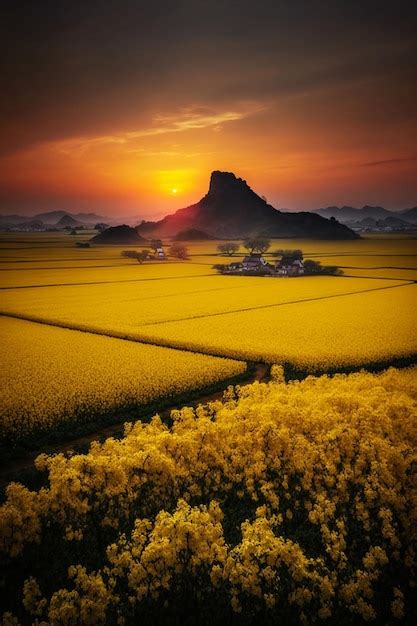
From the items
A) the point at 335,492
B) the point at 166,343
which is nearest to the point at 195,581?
the point at 335,492

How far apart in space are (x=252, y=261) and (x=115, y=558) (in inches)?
3577

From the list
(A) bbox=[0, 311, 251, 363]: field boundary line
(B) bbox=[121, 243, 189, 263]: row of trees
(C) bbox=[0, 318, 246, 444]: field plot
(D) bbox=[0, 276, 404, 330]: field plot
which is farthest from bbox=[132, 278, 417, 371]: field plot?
(B) bbox=[121, 243, 189, 263]: row of trees

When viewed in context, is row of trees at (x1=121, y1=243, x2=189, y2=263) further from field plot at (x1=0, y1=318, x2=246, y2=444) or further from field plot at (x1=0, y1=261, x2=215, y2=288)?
field plot at (x1=0, y1=318, x2=246, y2=444)

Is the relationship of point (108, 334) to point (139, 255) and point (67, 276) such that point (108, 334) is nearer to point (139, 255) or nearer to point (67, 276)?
point (67, 276)

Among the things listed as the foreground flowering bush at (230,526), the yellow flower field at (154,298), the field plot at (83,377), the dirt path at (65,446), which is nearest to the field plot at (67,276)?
the yellow flower field at (154,298)

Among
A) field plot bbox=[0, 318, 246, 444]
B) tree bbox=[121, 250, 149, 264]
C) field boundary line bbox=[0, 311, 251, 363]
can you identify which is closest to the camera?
field plot bbox=[0, 318, 246, 444]

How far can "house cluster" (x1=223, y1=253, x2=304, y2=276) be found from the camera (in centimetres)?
8912

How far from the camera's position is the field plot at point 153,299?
39594mm

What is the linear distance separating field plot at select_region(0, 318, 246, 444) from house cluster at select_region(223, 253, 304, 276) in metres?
62.0

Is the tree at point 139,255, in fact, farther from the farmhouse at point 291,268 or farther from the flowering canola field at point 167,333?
the flowering canola field at point 167,333

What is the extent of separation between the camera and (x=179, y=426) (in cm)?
→ 1362

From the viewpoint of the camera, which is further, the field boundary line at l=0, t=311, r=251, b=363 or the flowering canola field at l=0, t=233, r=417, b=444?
the field boundary line at l=0, t=311, r=251, b=363

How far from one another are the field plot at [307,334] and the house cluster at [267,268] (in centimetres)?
4266

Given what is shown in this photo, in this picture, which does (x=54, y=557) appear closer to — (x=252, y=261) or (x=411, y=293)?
(x=411, y=293)
